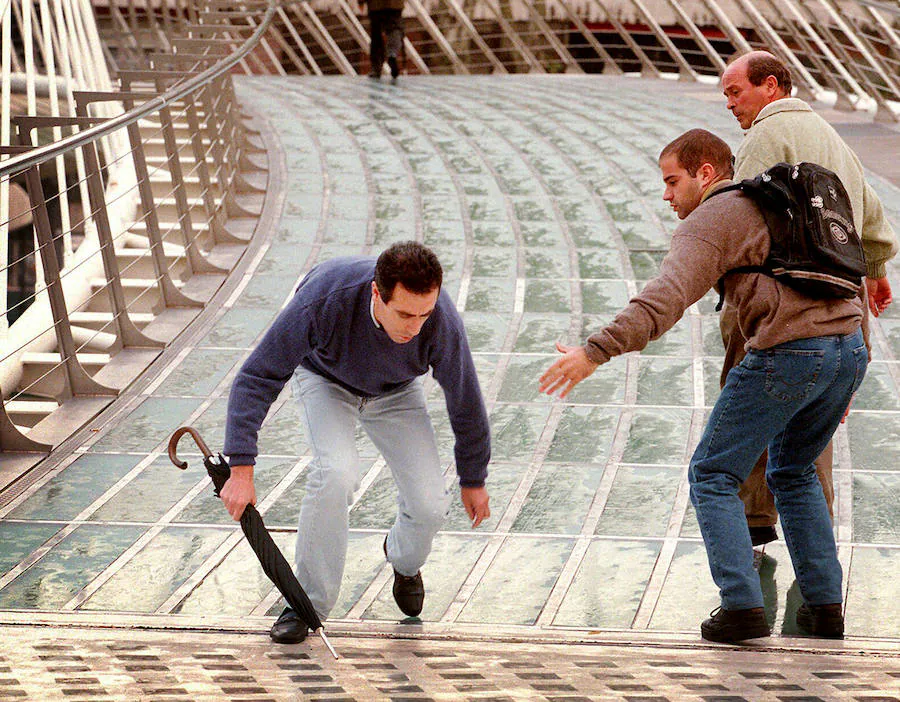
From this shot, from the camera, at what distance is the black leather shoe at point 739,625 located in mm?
3508

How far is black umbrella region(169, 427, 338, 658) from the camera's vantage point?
347cm

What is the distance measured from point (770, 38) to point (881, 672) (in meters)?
13.2

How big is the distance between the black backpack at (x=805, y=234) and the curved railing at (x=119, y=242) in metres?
2.69

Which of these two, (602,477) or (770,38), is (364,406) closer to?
(602,477)

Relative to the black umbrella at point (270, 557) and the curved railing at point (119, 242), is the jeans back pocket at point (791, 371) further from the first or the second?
the curved railing at point (119, 242)

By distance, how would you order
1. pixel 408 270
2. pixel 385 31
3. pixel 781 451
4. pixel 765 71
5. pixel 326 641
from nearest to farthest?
pixel 408 270, pixel 326 641, pixel 781 451, pixel 765 71, pixel 385 31

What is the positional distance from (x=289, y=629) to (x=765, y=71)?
2.15 meters

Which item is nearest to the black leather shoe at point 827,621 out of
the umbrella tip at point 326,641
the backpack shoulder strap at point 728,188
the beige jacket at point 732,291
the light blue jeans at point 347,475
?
the beige jacket at point 732,291

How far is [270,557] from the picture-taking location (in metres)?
3.49

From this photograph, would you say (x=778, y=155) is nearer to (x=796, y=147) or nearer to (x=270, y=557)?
(x=796, y=147)

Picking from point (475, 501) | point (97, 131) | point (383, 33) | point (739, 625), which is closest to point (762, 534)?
point (739, 625)

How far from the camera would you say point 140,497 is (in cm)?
496

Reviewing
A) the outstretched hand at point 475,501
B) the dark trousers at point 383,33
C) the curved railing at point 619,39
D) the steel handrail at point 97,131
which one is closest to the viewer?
the outstretched hand at point 475,501

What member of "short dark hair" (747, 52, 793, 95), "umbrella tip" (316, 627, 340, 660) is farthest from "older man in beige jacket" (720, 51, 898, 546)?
"umbrella tip" (316, 627, 340, 660)
